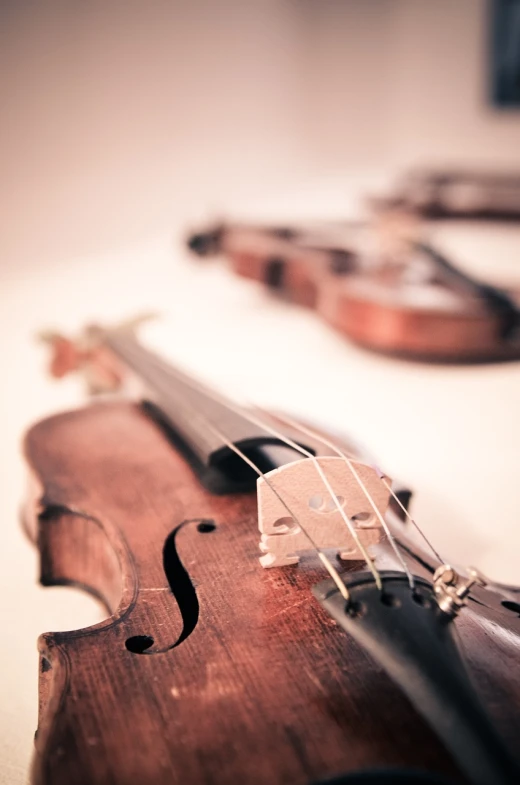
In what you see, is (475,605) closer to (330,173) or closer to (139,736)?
(139,736)

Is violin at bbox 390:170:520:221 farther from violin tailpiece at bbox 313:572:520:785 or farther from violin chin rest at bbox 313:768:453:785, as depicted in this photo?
violin chin rest at bbox 313:768:453:785

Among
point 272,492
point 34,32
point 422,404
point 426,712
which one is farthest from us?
point 34,32

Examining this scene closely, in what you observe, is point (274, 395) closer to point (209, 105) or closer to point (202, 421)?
point (202, 421)

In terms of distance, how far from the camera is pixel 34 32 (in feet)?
9.39

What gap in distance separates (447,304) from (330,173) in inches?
138

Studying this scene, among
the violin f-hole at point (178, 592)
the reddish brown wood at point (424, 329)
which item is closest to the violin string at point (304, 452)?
the violin f-hole at point (178, 592)

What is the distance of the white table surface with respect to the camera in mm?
878

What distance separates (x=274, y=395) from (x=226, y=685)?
0.99 meters

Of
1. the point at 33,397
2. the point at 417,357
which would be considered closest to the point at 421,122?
the point at 417,357

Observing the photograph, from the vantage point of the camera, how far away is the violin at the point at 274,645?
1.43ft

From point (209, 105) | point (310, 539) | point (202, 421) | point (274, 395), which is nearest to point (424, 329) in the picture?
point (274, 395)

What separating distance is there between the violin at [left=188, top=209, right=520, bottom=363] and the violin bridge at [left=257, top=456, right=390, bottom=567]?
0.94 meters

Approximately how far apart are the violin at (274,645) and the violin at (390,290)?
78cm

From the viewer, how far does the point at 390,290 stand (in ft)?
5.34
